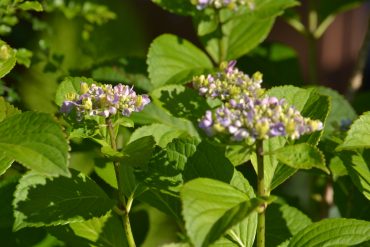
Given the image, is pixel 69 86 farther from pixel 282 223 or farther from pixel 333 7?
pixel 333 7

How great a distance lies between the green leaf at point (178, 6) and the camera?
189 cm

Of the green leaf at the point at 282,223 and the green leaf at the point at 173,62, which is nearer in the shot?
the green leaf at the point at 282,223

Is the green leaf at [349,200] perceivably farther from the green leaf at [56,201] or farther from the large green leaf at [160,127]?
the green leaf at [56,201]

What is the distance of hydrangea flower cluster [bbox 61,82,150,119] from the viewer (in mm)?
1235

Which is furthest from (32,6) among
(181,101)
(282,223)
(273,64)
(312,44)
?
→ (312,44)

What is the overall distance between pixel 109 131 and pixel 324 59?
2.97m

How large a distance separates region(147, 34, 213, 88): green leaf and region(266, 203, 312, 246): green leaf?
1.36 ft

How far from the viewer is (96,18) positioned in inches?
80.1

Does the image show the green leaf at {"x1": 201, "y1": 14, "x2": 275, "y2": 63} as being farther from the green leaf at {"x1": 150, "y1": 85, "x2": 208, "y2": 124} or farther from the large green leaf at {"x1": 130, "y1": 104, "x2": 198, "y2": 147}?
the green leaf at {"x1": 150, "y1": 85, "x2": 208, "y2": 124}

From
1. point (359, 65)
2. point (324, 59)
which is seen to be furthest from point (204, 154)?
point (324, 59)

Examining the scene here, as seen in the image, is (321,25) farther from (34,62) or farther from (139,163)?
(139,163)

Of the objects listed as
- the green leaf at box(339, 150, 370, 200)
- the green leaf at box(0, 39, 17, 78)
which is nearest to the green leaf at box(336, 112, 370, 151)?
the green leaf at box(339, 150, 370, 200)

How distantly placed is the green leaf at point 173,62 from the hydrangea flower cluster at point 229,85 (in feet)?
1.34

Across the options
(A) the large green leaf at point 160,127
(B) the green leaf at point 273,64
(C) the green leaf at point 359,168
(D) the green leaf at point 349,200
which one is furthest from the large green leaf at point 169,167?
(B) the green leaf at point 273,64
